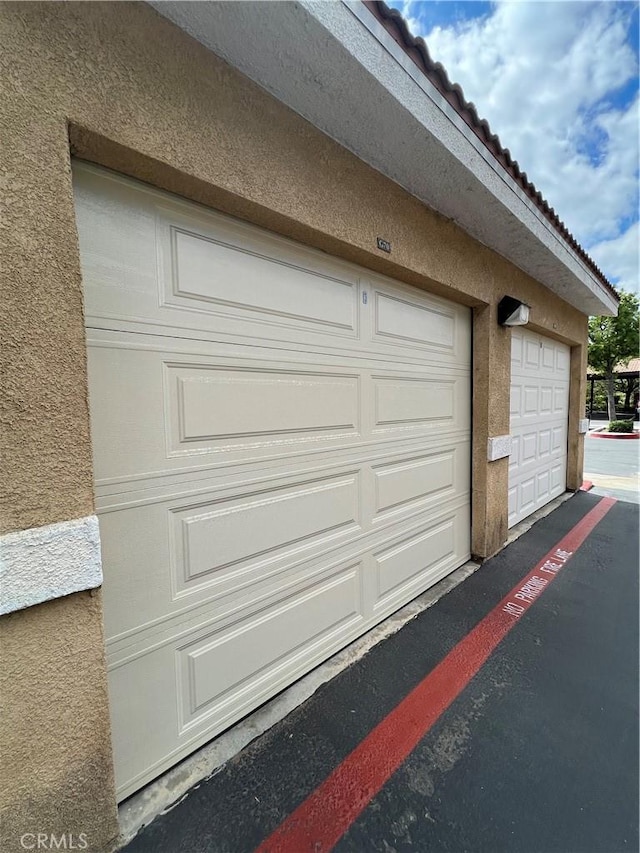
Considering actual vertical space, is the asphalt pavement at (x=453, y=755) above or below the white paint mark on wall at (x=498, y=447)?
below

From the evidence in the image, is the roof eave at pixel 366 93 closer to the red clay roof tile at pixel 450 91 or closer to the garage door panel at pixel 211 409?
the red clay roof tile at pixel 450 91

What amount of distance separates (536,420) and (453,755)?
469 cm

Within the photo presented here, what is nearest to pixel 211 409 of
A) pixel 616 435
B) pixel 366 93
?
pixel 366 93

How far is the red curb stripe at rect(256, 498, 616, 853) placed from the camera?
1445mm

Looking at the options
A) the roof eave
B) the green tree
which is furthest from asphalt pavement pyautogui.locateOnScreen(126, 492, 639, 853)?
the green tree

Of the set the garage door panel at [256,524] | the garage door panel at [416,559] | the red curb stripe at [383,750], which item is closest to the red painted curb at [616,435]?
the garage door panel at [416,559]

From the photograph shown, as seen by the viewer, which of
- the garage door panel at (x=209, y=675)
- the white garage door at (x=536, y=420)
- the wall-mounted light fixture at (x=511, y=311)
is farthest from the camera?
the white garage door at (x=536, y=420)

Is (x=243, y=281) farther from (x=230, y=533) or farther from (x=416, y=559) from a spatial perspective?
(x=416, y=559)

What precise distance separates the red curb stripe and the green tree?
21740mm

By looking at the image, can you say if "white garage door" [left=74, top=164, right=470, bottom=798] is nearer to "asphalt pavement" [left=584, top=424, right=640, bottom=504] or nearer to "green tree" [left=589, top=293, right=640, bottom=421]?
"asphalt pavement" [left=584, top=424, right=640, bottom=504]

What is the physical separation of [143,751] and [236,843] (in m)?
0.57

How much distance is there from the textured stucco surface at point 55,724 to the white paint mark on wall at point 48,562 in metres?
0.06

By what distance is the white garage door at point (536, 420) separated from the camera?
4.64 metres

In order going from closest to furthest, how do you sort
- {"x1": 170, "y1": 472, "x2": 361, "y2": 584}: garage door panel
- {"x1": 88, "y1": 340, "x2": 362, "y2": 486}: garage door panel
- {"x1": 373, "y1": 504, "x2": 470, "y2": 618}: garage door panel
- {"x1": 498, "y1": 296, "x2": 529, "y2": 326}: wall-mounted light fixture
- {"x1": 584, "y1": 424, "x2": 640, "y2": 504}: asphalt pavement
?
{"x1": 88, "y1": 340, "x2": 362, "y2": 486}: garage door panel → {"x1": 170, "y1": 472, "x2": 361, "y2": 584}: garage door panel → {"x1": 373, "y1": 504, "x2": 470, "y2": 618}: garage door panel → {"x1": 498, "y1": 296, "x2": 529, "y2": 326}: wall-mounted light fixture → {"x1": 584, "y1": 424, "x2": 640, "y2": 504}: asphalt pavement
